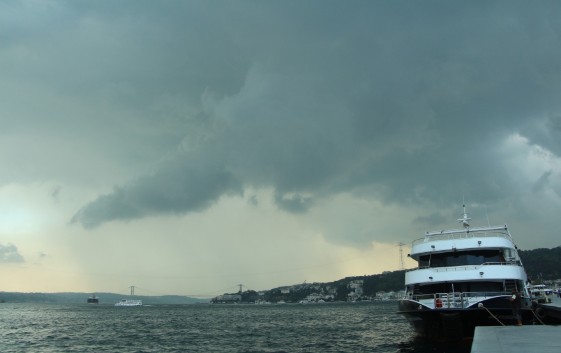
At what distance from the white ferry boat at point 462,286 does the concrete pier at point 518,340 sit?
5.69 metres

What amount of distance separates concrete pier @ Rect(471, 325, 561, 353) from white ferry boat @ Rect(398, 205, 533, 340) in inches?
224

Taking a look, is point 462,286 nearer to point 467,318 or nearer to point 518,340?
point 467,318

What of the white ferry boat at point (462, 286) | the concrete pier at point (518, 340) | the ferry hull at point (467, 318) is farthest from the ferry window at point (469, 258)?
the concrete pier at point (518, 340)

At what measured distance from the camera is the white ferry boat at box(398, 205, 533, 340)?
2759 cm

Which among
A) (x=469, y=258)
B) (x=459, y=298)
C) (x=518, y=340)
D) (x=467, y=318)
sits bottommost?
(x=518, y=340)

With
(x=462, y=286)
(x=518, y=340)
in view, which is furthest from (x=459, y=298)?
(x=518, y=340)

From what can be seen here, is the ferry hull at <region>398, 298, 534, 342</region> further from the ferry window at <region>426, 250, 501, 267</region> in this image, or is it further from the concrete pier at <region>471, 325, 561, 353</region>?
the concrete pier at <region>471, 325, 561, 353</region>

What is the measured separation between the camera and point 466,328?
27609 millimetres

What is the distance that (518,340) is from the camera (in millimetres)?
17344

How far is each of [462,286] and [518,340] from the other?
45.7 ft

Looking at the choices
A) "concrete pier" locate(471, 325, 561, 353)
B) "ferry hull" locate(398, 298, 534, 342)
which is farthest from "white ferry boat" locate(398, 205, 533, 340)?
"concrete pier" locate(471, 325, 561, 353)

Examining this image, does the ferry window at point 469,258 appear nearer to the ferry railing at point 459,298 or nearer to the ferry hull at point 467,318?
the ferry railing at point 459,298

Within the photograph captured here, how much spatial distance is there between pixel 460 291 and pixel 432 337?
3.75 m

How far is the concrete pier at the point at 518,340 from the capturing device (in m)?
14.9
